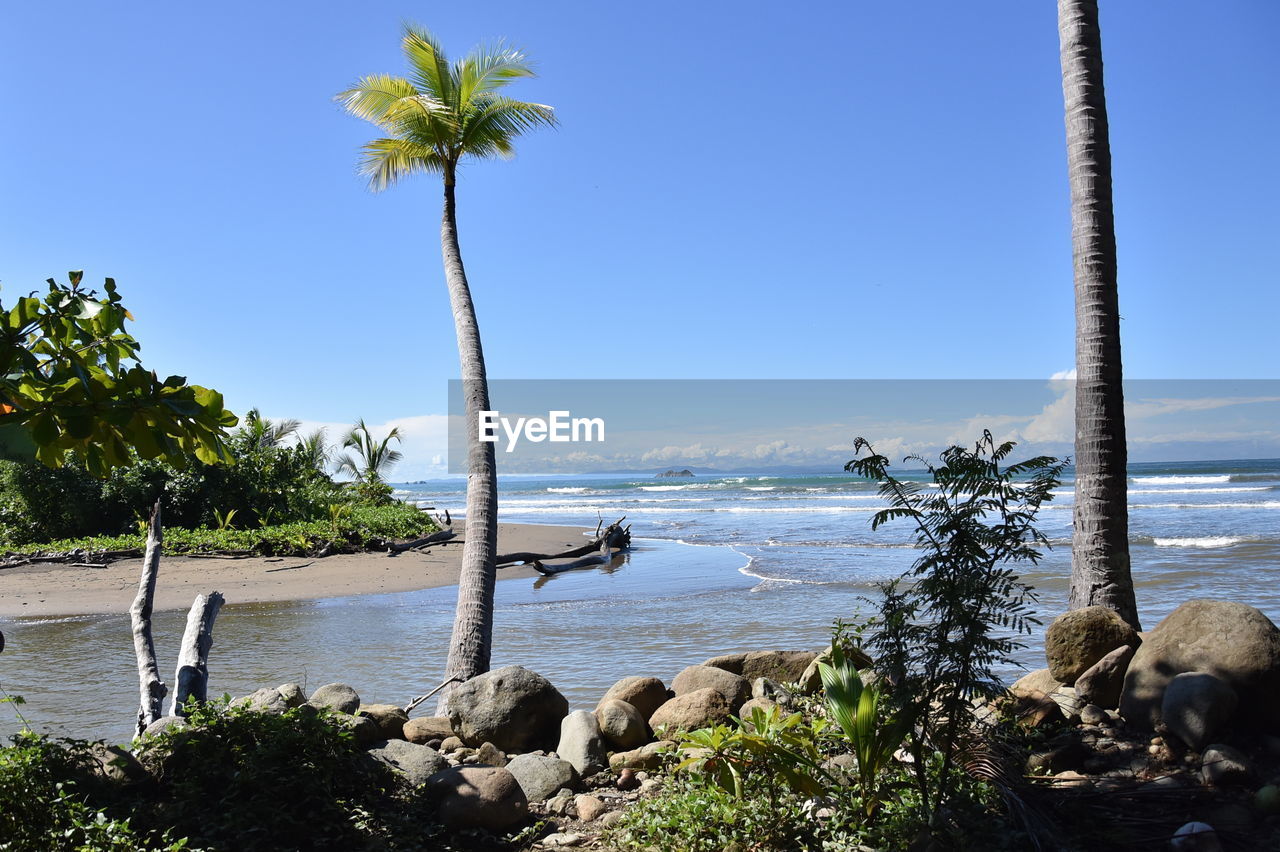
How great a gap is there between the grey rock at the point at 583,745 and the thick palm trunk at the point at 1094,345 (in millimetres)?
3472

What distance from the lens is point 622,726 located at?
5.75 m

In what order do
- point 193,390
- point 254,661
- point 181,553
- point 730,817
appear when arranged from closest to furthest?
point 193,390 → point 730,817 → point 254,661 → point 181,553

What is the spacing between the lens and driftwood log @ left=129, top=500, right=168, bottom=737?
573 cm

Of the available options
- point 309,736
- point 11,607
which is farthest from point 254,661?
point 11,607

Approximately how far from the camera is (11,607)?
1415cm

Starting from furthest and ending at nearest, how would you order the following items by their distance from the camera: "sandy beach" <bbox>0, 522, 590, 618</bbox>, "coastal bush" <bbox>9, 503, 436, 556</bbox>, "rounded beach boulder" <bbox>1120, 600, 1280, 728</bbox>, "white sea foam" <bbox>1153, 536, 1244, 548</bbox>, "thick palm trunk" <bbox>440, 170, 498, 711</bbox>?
"coastal bush" <bbox>9, 503, 436, 556</bbox>, "white sea foam" <bbox>1153, 536, 1244, 548</bbox>, "sandy beach" <bbox>0, 522, 590, 618</bbox>, "thick palm trunk" <bbox>440, 170, 498, 711</bbox>, "rounded beach boulder" <bbox>1120, 600, 1280, 728</bbox>

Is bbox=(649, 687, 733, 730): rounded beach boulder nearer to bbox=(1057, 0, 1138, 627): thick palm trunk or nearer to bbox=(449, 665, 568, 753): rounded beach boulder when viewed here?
bbox=(449, 665, 568, 753): rounded beach boulder

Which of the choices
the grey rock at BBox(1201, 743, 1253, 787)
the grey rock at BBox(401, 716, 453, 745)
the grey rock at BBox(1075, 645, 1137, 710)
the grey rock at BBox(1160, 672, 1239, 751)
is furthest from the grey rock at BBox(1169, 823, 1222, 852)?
the grey rock at BBox(401, 716, 453, 745)

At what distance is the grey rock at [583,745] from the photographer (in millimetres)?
5527

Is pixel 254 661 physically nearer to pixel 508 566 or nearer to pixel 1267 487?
pixel 508 566

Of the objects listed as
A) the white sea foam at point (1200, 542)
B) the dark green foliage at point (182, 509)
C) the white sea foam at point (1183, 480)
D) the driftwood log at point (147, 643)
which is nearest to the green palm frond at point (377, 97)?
the driftwood log at point (147, 643)

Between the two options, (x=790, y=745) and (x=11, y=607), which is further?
(x=11, y=607)

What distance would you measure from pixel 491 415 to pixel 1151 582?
1173 centimetres

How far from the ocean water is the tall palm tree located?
114cm
